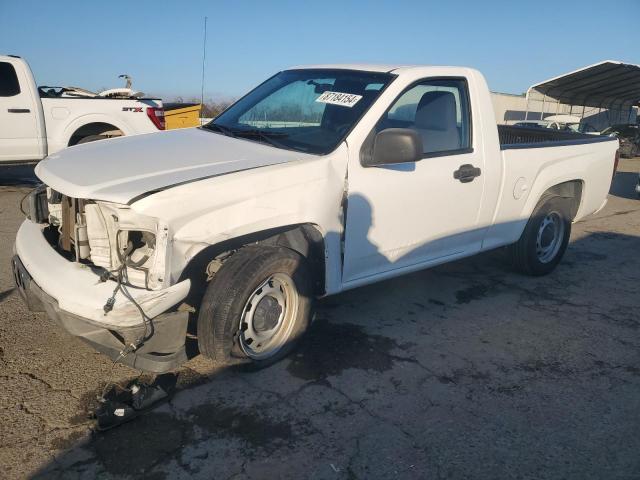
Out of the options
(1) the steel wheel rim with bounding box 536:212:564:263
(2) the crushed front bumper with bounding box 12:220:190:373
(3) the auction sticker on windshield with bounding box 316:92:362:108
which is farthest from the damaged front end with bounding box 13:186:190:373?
(1) the steel wheel rim with bounding box 536:212:564:263

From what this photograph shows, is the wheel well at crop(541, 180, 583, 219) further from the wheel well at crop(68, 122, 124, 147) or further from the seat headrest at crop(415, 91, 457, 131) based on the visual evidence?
the wheel well at crop(68, 122, 124, 147)

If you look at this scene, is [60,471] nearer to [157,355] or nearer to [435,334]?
[157,355]

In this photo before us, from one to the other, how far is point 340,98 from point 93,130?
643cm

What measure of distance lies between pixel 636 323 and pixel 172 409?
11.9 ft

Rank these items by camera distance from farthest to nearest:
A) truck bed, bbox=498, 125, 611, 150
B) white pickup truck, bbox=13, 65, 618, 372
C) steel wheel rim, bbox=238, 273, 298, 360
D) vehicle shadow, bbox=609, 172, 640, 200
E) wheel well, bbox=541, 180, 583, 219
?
vehicle shadow, bbox=609, 172, 640, 200
truck bed, bbox=498, 125, 611, 150
wheel well, bbox=541, 180, 583, 219
steel wheel rim, bbox=238, 273, 298, 360
white pickup truck, bbox=13, 65, 618, 372

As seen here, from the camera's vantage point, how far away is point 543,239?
5.20 meters

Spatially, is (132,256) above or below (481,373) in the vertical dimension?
above

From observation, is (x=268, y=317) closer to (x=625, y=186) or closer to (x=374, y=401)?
(x=374, y=401)

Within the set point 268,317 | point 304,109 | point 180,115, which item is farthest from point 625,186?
point 268,317

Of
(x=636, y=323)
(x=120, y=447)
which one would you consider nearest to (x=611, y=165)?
(x=636, y=323)

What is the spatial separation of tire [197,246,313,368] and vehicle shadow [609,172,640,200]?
10.1 meters

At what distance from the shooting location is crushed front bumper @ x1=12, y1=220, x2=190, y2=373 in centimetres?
254

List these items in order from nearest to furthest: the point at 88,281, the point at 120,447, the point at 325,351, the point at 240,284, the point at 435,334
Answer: the point at 120,447, the point at 88,281, the point at 240,284, the point at 325,351, the point at 435,334

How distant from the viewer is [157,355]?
9.11 feet
